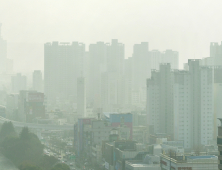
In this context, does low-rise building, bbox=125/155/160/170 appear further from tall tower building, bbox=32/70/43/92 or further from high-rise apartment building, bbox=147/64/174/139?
tall tower building, bbox=32/70/43/92

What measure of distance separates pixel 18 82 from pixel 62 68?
2.71 metres

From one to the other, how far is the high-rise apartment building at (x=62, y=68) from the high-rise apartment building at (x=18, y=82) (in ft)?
3.75

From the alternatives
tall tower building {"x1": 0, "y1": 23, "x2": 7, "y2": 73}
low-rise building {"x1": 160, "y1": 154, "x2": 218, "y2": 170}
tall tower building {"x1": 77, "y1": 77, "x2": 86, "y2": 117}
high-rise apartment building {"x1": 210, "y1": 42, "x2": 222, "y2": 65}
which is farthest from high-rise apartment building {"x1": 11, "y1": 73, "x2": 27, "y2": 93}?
low-rise building {"x1": 160, "y1": 154, "x2": 218, "y2": 170}

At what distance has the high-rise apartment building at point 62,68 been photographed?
2484 centimetres

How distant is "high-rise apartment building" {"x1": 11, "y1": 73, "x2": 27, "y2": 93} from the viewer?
2334 cm

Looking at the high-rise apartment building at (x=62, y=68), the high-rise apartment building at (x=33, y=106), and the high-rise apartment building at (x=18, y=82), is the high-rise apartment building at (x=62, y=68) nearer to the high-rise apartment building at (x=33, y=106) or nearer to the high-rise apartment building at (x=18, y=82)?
the high-rise apartment building at (x=18, y=82)

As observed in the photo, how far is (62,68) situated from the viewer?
84.0ft

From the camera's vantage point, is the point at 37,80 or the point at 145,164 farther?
the point at 37,80

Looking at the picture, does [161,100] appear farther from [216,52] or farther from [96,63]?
[96,63]

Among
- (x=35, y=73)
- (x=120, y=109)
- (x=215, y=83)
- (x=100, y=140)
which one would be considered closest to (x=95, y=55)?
(x=35, y=73)

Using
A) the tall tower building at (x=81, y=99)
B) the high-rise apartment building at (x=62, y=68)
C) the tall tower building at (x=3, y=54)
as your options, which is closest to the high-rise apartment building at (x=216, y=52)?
the tall tower building at (x=81, y=99)

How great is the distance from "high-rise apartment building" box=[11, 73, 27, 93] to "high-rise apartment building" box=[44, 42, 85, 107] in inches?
45.0

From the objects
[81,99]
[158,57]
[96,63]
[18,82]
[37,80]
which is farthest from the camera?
[96,63]

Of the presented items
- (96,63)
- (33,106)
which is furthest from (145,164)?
(96,63)
